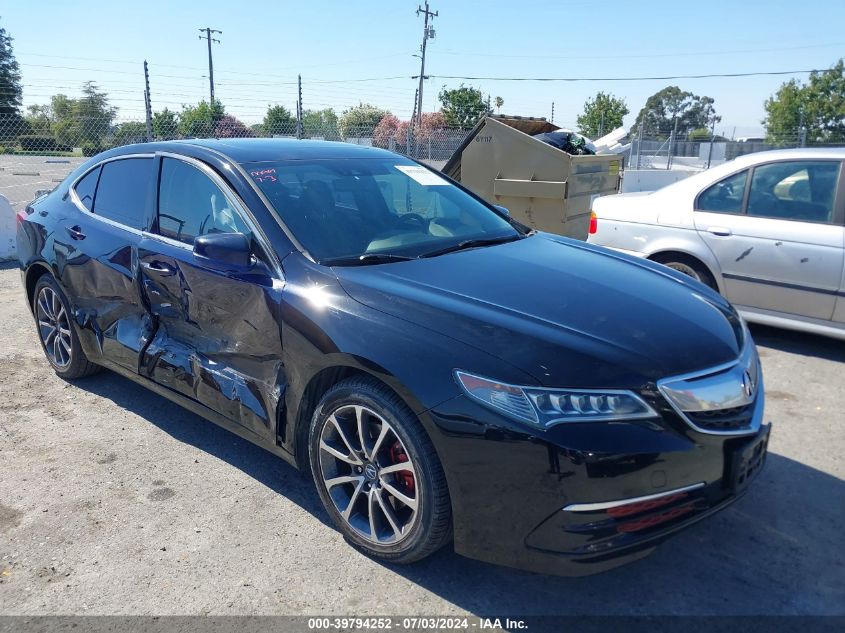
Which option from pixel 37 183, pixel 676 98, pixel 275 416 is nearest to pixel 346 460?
pixel 275 416

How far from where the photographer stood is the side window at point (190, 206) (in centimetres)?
336

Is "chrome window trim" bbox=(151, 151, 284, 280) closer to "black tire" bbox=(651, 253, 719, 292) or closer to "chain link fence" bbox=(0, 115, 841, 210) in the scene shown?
"black tire" bbox=(651, 253, 719, 292)

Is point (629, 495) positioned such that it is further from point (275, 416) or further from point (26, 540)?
Result: point (26, 540)

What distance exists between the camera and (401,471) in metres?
2.64

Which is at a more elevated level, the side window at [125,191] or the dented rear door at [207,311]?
the side window at [125,191]

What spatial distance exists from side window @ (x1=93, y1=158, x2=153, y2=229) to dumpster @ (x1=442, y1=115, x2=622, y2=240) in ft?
15.7

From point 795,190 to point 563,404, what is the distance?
13.4 feet

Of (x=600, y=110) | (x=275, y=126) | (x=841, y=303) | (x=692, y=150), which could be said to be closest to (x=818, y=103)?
(x=600, y=110)

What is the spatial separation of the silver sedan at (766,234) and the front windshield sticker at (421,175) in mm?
2514

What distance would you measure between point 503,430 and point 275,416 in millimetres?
1216

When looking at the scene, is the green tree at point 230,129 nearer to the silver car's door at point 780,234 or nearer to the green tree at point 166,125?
the green tree at point 166,125

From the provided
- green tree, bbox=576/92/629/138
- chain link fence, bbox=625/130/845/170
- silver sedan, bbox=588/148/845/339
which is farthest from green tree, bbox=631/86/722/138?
silver sedan, bbox=588/148/845/339

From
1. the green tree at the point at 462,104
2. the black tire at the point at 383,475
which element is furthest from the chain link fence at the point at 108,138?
the green tree at the point at 462,104

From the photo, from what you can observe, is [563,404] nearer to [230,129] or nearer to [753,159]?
[753,159]
